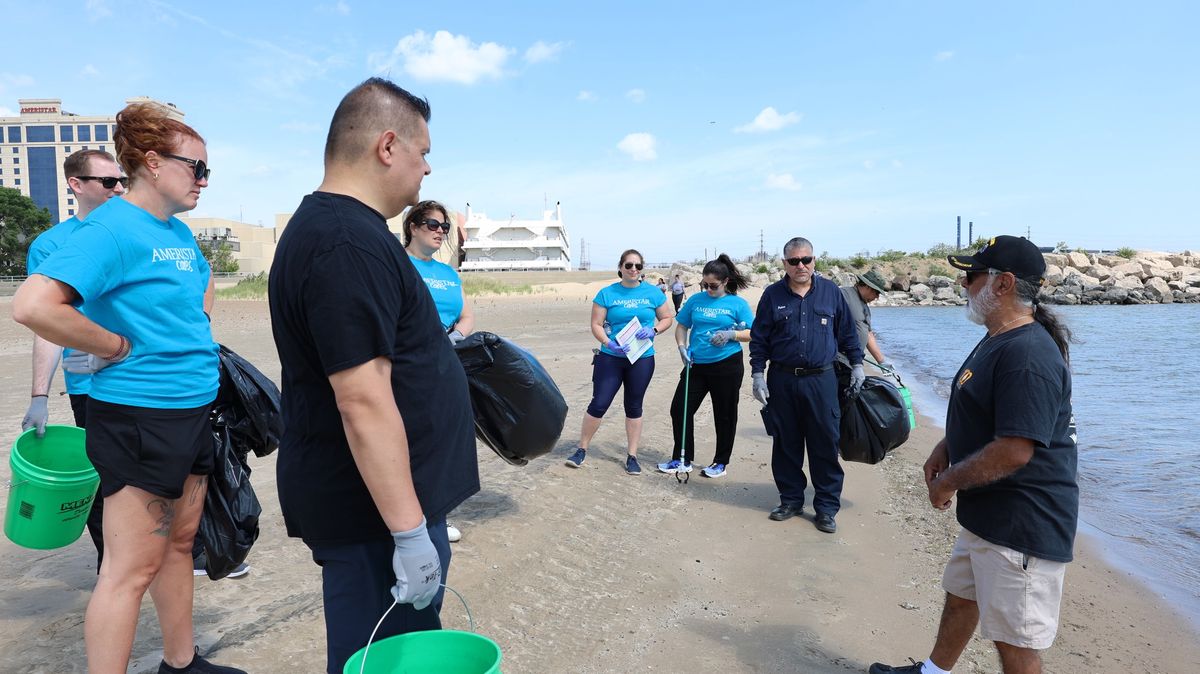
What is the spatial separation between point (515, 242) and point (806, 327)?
76555 millimetres

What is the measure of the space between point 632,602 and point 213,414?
7.25 feet

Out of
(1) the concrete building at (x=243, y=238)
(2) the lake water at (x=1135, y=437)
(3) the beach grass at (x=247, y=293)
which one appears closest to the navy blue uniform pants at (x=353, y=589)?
(2) the lake water at (x=1135, y=437)

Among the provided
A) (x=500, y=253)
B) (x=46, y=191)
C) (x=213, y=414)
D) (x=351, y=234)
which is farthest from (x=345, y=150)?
(x=46, y=191)

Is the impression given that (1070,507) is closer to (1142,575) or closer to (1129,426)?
(1142,575)

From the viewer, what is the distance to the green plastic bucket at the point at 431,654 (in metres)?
1.79

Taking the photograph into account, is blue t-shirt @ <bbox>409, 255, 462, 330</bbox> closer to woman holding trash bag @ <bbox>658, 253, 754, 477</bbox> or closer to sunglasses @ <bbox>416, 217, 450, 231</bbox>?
sunglasses @ <bbox>416, 217, 450, 231</bbox>

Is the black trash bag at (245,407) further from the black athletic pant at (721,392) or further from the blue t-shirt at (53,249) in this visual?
the black athletic pant at (721,392)

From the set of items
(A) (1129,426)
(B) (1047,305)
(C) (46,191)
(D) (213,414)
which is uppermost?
(C) (46,191)

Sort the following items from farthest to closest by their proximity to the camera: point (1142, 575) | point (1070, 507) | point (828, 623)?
point (1142, 575) → point (828, 623) → point (1070, 507)

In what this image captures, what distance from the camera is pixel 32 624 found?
3.38 meters

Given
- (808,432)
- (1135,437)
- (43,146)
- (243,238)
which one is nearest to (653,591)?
(808,432)

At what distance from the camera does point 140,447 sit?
2348 mm

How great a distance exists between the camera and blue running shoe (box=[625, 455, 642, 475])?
20.5ft

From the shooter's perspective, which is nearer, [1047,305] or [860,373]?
[1047,305]
